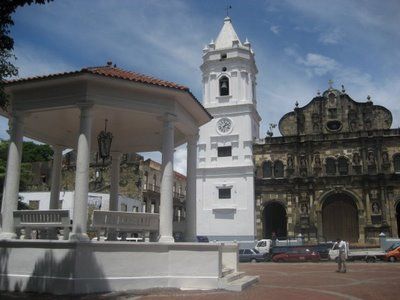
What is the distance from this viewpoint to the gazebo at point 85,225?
35.7 ft

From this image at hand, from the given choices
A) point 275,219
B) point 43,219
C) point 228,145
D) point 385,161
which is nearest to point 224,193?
point 228,145

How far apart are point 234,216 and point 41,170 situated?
23.5 meters

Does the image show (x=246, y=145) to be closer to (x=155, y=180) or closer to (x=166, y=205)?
(x=155, y=180)

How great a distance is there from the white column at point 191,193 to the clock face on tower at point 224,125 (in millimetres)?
30825

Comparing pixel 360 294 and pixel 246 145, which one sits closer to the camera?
pixel 360 294

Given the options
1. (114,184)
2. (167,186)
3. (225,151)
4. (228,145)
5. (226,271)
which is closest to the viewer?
(167,186)

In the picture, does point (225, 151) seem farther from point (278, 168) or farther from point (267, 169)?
point (278, 168)

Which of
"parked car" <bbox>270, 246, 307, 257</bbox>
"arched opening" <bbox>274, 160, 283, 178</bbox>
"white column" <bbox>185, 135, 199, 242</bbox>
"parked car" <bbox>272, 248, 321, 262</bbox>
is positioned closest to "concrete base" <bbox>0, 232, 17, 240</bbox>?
"white column" <bbox>185, 135, 199, 242</bbox>

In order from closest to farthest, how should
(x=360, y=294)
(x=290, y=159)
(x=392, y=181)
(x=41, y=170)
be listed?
(x=360, y=294), (x=392, y=181), (x=290, y=159), (x=41, y=170)

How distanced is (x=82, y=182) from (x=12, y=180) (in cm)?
223

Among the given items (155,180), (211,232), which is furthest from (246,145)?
(155,180)

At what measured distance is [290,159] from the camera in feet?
151

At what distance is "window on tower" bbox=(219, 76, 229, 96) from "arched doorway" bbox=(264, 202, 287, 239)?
40.8ft

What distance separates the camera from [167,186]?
12.5 m
